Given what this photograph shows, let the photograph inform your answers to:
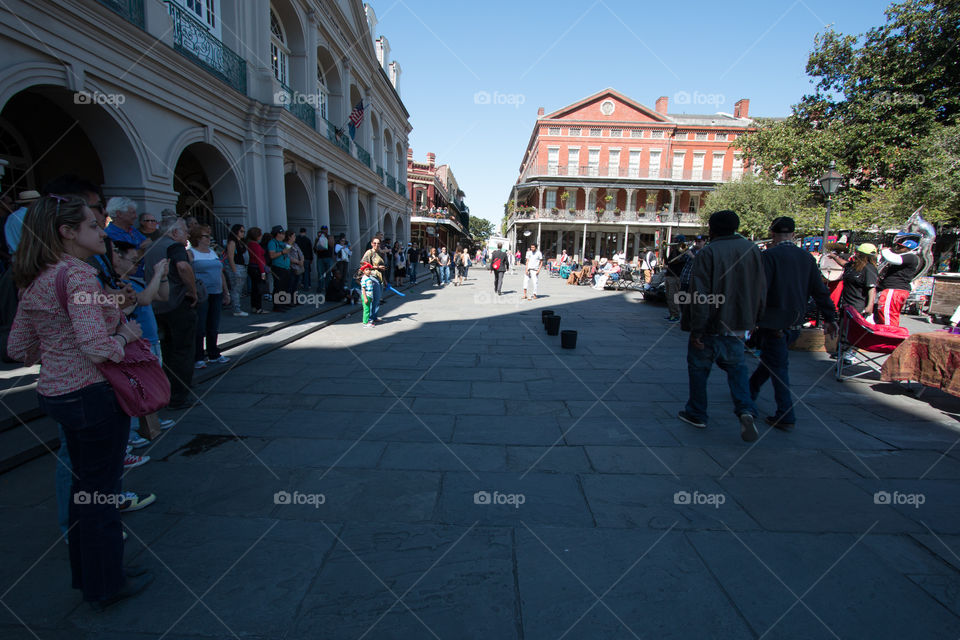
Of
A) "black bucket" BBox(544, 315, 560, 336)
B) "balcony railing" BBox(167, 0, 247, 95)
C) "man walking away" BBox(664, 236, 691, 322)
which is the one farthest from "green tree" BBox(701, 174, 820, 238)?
"balcony railing" BBox(167, 0, 247, 95)

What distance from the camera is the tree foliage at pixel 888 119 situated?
16.2 metres

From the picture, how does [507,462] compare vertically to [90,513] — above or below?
below

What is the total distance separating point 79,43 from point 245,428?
655cm

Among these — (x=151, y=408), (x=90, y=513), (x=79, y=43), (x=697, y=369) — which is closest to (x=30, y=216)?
(x=151, y=408)

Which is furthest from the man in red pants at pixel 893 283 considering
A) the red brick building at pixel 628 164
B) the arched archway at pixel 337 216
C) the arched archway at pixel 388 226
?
the red brick building at pixel 628 164

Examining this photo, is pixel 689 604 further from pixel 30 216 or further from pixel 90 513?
pixel 30 216

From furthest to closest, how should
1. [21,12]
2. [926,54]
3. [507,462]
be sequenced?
[926,54]
[21,12]
[507,462]

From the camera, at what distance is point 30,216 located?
5.54ft

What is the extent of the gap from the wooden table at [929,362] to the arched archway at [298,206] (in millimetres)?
15011

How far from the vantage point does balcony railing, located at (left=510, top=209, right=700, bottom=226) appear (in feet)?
131

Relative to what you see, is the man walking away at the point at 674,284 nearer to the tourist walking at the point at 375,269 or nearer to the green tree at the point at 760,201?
the tourist walking at the point at 375,269

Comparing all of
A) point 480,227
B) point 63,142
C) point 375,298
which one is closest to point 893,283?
point 375,298

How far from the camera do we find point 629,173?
4075 cm

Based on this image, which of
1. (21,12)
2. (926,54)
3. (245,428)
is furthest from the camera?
(926,54)
